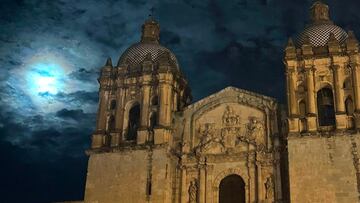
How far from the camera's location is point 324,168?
70.2ft

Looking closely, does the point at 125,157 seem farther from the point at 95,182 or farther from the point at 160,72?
the point at 160,72

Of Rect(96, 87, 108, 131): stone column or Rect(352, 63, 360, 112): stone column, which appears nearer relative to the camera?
Rect(352, 63, 360, 112): stone column

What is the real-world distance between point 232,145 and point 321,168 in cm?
412

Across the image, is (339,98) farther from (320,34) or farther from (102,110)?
(102,110)

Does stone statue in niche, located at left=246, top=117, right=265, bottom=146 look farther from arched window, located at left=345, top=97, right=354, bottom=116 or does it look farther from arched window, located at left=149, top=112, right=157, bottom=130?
arched window, located at left=149, top=112, right=157, bottom=130

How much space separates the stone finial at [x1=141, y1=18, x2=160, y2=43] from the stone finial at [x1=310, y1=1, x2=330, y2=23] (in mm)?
8029

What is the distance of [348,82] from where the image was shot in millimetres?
23344

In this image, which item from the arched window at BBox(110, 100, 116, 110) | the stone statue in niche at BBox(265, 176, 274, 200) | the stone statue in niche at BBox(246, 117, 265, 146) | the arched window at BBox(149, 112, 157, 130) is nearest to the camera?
the stone statue in niche at BBox(265, 176, 274, 200)

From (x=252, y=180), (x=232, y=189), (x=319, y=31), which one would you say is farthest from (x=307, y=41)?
(x=232, y=189)

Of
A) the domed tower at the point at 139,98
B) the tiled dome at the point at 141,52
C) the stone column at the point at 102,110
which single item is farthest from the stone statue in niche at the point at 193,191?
the tiled dome at the point at 141,52

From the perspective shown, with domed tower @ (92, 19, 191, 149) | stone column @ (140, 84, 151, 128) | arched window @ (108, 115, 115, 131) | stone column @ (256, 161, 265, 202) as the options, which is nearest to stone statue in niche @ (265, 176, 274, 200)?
stone column @ (256, 161, 265, 202)

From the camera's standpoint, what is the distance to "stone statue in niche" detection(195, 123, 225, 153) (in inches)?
945

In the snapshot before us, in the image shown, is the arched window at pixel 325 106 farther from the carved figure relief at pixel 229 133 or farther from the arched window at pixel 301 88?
the carved figure relief at pixel 229 133

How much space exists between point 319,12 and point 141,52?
8.95 m
